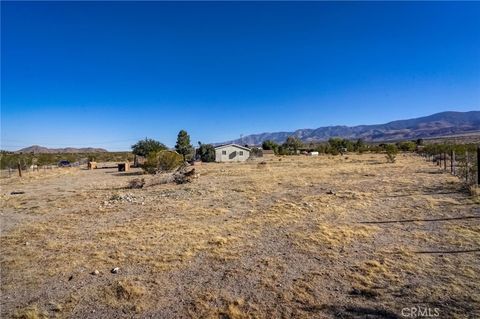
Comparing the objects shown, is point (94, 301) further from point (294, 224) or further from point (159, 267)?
point (294, 224)

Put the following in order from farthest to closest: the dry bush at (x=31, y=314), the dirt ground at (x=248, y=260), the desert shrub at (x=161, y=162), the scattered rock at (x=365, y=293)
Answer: the desert shrub at (x=161, y=162) < the scattered rock at (x=365, y=293) < the dirt ground at (x=248, y=260) < the dry bush at (x=31, y=314)

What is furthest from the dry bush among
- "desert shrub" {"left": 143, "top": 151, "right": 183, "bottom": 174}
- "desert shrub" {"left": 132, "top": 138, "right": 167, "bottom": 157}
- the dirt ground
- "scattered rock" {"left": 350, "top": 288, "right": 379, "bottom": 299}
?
"desert shrub" {"left": 132, "top": 138, "right": 167, "bottom": 157}

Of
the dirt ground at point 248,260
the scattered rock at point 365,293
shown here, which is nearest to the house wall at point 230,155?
the dirt ground at point 248,260

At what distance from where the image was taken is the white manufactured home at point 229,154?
63.9m

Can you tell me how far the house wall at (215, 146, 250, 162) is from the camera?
63906mm

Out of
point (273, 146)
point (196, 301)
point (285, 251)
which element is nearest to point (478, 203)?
point (285, 251)

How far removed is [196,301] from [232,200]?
10.6 metres

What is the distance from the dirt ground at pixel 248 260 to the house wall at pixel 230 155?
48.8 metres

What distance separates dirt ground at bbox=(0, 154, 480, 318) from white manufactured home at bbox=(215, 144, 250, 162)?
48798 mm

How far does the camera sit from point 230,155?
64.4 metres

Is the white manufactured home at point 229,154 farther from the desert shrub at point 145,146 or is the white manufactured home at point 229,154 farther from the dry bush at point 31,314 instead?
the dry bush at point 31,314

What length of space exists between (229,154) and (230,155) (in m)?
0.28

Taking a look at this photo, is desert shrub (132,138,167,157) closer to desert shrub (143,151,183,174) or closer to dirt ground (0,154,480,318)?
desert shrub (143,151,183,174)

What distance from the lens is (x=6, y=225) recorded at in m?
12.6
